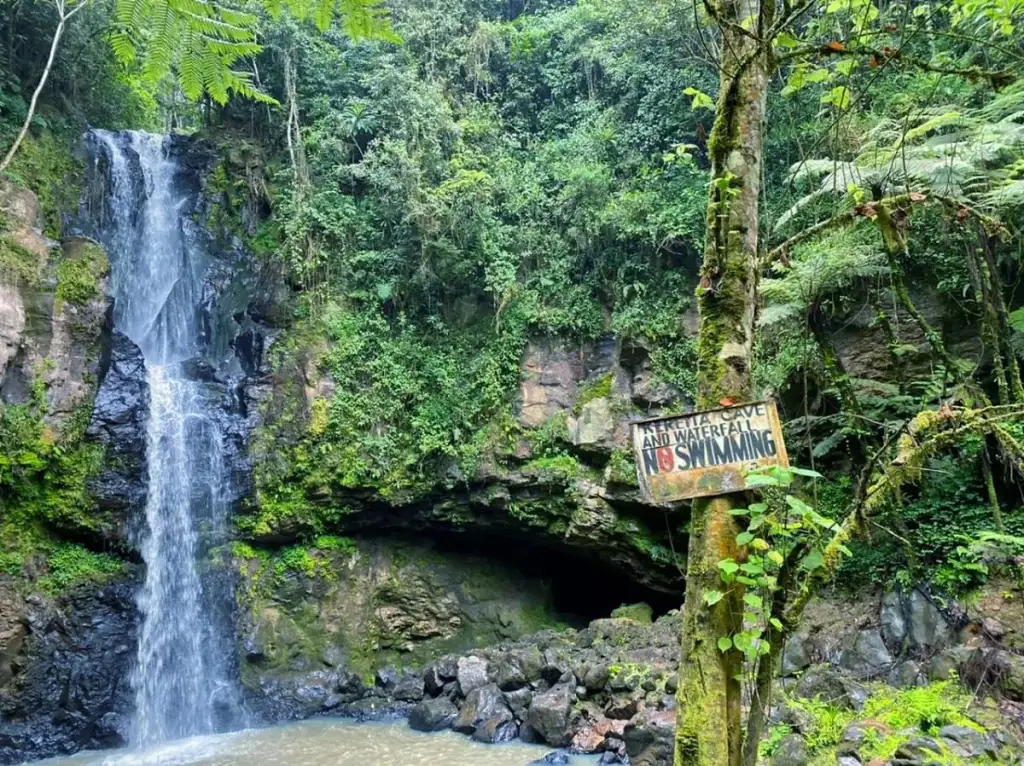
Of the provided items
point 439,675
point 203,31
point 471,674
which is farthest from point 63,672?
point 203,31

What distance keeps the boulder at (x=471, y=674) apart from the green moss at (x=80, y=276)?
7.30 m

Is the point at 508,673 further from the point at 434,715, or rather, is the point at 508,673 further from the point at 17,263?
the point at 17,263

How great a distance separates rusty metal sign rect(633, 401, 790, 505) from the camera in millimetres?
2133

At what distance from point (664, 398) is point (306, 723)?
262 inches

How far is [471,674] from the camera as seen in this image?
867 cm

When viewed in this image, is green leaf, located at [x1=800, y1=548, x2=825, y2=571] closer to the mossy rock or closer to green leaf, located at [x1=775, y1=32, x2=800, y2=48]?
green leaf, located at [x1=775, y1=32, x2=800, y2=48]

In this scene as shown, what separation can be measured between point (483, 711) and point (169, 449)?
5.85 m

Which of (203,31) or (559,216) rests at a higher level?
(559,216)

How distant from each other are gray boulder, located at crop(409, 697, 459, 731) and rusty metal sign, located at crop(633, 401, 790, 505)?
274 inches

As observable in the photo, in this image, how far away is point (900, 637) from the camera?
22.7ft

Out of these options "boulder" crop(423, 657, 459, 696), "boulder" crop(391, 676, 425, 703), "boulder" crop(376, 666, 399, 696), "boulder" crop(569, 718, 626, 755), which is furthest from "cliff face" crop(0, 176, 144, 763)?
"boulder" crop(569, 718, 626, 755)

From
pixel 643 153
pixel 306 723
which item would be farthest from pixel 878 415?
pixel 306 723

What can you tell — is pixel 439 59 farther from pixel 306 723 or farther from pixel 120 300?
pixel 306 723

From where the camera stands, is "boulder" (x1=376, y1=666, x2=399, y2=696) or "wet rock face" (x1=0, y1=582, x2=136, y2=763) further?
"boulder" (x1=376, y1=666, x2=399, y2=696)
